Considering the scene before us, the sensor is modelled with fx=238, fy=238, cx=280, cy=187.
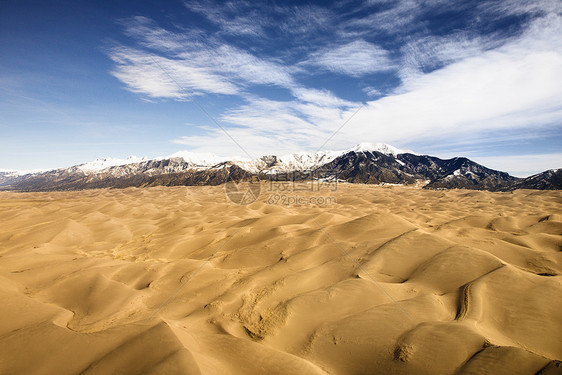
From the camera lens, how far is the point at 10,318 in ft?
17.6

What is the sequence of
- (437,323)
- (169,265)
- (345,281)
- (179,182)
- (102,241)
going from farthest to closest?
1. (179,182)
2. (102,241)
3. (169,265)
4. (345,281)
5. (437,323)

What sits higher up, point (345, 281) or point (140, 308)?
point (345, 281)

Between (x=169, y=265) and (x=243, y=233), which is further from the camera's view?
(x=243, y=233)

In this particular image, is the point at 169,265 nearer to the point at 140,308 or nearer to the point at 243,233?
the point at 140,308

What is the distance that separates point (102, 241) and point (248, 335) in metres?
15.8

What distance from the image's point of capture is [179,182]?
18325 cm

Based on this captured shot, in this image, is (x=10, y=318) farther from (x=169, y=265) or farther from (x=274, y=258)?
(x=274, y=258)

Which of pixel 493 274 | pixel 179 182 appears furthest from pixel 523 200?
pixel 179 182

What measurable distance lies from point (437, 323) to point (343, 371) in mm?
2255

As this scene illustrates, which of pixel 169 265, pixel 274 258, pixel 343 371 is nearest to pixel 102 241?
pixel 169 265

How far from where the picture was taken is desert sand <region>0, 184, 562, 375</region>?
13.2 feet

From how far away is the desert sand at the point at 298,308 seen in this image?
A: 4020 millimetres

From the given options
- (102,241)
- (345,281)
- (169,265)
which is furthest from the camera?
(102,241)

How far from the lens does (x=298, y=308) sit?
6.07m
